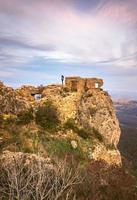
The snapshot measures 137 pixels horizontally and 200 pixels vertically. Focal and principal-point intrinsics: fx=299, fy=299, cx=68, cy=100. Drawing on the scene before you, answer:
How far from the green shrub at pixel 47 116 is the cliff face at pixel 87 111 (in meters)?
1.01

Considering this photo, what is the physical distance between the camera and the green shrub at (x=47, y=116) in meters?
41.1

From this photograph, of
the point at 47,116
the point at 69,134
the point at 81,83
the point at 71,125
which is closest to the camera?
the point at 69,134

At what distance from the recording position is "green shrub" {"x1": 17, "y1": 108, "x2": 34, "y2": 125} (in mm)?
40112

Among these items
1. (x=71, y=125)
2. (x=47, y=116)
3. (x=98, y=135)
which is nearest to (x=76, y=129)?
(x=71, y=125)

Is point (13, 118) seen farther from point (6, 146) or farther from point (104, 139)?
point (104, 139)

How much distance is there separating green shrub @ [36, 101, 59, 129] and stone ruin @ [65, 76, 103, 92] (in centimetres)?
1028

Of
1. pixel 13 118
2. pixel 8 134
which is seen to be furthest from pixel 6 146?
pixel 13 118

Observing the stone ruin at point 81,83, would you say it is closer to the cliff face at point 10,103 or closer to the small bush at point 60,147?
the cliff face at point 10,103

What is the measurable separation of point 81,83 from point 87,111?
7.55 m

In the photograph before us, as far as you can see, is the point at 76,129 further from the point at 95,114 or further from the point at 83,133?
the point at 95,114

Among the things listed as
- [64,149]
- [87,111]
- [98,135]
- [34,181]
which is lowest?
[64,149]

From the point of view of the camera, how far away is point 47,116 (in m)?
42.3

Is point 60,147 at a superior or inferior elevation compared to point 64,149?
superior

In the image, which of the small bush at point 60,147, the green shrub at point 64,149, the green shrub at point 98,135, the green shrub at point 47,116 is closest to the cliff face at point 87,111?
the green shrub at point 98,135
